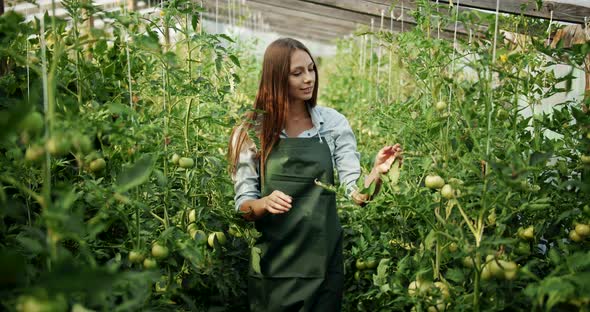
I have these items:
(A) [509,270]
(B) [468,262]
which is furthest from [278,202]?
(A) [509,270]

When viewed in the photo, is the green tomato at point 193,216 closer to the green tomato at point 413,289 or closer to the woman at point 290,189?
the woman at point 290,189

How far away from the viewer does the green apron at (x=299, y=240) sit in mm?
1952

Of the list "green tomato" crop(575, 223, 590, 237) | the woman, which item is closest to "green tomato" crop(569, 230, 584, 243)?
"green tomato" crop(575, 223, 590, 237)

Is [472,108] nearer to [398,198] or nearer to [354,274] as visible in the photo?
[398,198]

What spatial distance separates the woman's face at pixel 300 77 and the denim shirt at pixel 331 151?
89 millimetres

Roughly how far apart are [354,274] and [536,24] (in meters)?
1.05

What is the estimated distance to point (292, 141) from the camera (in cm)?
200

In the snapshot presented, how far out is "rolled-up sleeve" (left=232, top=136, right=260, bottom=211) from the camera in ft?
6.52

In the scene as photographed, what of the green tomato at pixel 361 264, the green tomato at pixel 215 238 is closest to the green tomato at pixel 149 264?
the green tomato at pixel 215 238

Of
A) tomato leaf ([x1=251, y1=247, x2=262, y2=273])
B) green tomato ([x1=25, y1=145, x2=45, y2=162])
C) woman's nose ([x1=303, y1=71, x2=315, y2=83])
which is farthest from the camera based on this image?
woman's nose ([x1=303, y1=71, x2=315, y2=83])

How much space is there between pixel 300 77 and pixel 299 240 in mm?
532

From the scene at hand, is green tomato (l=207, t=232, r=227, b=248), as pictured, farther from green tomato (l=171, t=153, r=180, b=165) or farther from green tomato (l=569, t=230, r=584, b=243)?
green tomato (l=569, t=230, r=584, b=243)

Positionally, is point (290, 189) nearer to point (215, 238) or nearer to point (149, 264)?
point (215, 238)

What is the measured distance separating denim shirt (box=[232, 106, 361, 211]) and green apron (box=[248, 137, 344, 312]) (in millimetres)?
53
